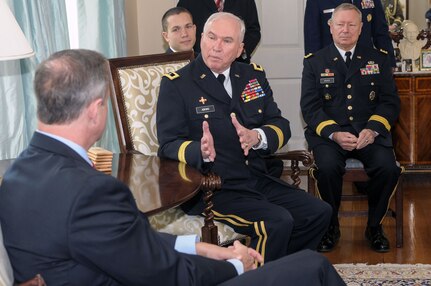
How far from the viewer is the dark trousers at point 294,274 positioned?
6.55ft

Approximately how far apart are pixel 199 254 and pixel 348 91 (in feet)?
7.87

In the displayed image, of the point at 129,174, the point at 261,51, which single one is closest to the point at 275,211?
the point at 129,174

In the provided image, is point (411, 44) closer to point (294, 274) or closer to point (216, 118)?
point (216, 118)

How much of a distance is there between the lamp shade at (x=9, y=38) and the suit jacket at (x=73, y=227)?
0.77 m

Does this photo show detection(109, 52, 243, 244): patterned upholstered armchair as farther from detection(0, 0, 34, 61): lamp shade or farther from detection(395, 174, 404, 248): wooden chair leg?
detection(395, 174, 404, 248): wooden chair leg

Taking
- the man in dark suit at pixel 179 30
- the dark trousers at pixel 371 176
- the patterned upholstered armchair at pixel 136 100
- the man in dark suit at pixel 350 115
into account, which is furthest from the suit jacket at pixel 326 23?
the patterned upholstered armchair at pixel 136 100

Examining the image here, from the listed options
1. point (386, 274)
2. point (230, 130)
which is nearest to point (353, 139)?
point (386, 274)

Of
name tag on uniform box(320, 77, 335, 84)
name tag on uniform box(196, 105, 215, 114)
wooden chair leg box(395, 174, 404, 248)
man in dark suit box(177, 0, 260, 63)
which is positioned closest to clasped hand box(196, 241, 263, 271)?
name tag on uniform box(196, 105, 215, 114)

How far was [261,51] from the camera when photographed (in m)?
6.26

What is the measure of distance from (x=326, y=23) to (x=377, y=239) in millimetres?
1672

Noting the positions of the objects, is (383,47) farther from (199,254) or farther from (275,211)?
(199,254)

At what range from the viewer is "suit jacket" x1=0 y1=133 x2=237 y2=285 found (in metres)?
1.74

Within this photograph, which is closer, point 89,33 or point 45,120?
point 45,120

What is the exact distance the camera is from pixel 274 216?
3.10 metres
